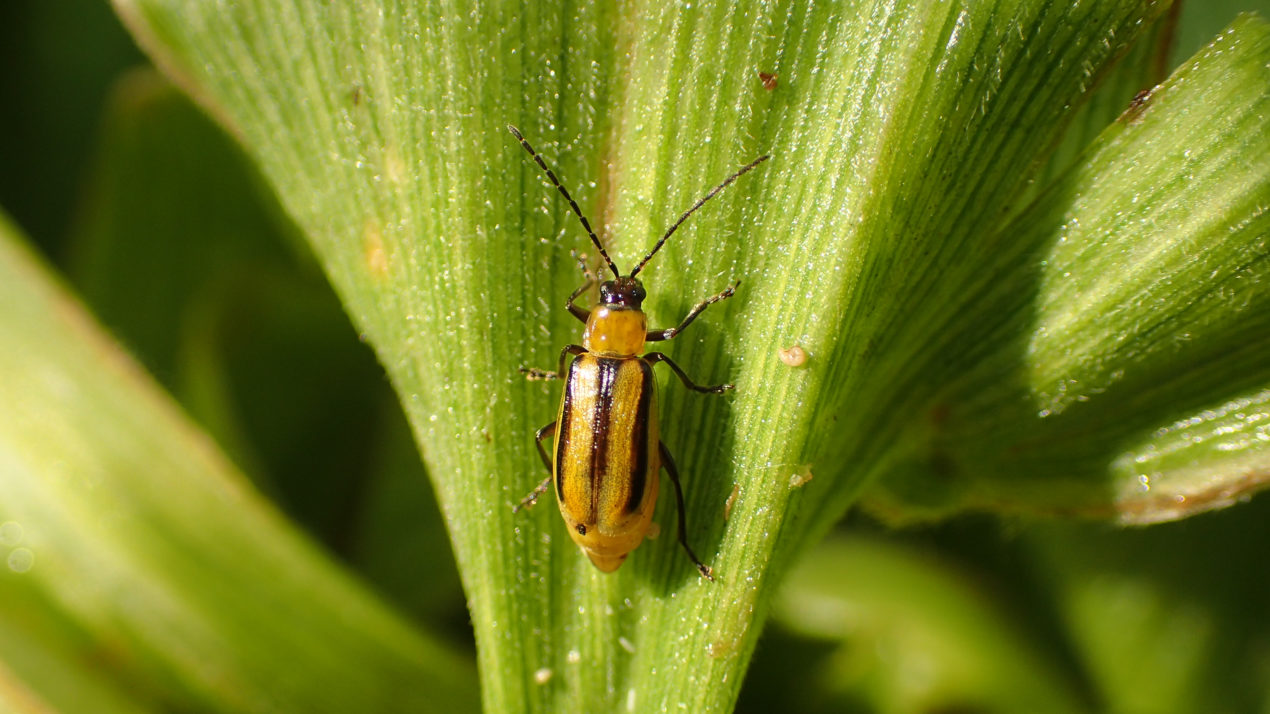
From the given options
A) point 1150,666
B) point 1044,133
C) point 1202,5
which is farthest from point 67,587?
point 1150,666

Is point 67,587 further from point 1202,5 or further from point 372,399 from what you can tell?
point 1202,5

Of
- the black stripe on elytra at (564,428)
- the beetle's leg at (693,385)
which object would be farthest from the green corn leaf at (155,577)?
the beetle's leg at (693,385)

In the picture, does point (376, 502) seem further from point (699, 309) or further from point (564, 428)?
point (699, 309)

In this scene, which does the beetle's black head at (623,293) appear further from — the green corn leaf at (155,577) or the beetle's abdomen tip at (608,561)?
the green corn leaf at (155,577)

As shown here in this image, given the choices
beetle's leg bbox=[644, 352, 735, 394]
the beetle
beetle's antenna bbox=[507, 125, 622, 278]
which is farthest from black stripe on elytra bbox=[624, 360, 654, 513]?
beetle's antenna bbox=[507, 125, 622, 278]

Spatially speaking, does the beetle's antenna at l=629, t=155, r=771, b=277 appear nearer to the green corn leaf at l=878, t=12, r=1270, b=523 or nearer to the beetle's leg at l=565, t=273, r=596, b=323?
the beetle's leg at l=565, t=273, r=596, b=323

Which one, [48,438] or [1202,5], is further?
[48,438]
